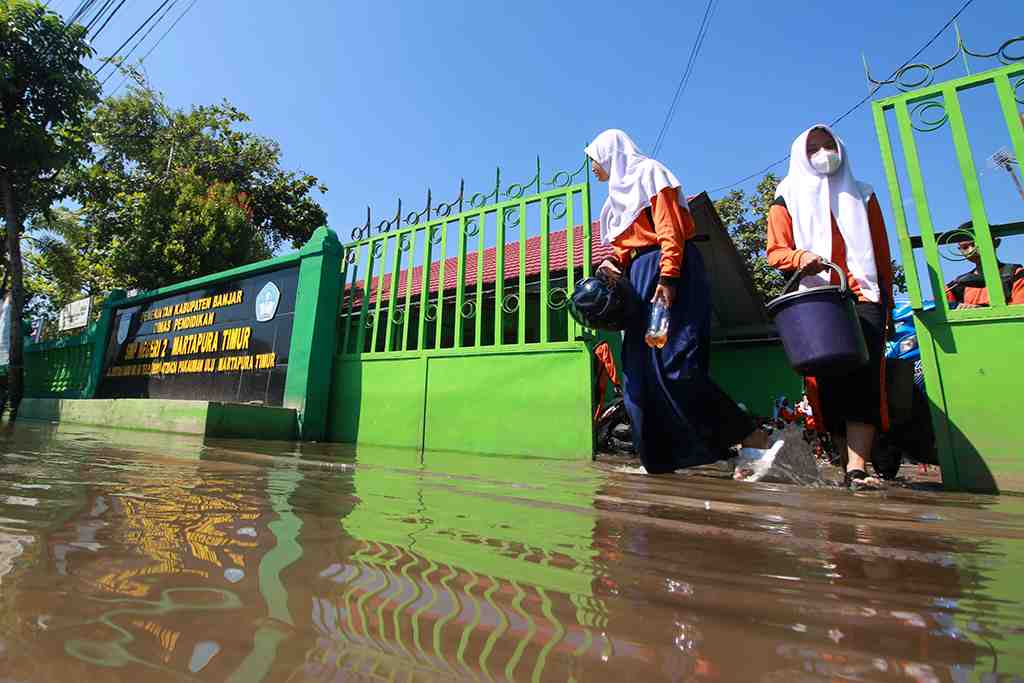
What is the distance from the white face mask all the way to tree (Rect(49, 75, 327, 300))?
451 inches

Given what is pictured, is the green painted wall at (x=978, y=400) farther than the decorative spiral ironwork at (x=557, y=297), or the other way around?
the decorative spiral ironwork at (x=557, y=297)

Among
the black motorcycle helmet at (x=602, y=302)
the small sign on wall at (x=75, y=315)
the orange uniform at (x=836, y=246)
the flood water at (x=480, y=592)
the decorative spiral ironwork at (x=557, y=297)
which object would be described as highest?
the small sign on wall at (x=75, y=315)

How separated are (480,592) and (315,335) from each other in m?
5.09

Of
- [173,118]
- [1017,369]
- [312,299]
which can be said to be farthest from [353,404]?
[173,118]

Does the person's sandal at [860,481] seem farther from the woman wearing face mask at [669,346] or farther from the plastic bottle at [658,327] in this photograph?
the plastic bottle at [658,327]

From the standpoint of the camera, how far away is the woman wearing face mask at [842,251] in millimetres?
2148

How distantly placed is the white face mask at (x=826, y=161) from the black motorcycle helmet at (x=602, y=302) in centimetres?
104

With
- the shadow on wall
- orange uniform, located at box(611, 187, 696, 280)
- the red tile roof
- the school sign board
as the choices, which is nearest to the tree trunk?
the school sign board

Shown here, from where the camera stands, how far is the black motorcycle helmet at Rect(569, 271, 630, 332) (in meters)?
2.31

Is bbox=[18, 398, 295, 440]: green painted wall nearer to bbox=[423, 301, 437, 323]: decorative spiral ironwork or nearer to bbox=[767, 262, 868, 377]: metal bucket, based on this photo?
bbox=[423, 301, 437, 323]: decorative spiral ironwork

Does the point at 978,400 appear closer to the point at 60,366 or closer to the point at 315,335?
the point at 315,335

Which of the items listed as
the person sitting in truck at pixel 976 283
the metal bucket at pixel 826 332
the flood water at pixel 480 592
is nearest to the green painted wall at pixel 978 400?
the person sitting in truck at pixel 976 283

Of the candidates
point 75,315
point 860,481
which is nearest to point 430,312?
point 860,481

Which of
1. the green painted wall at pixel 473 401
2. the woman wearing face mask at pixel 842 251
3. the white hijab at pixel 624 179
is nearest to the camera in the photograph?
the woman wearing face mask at pixel 842 251
